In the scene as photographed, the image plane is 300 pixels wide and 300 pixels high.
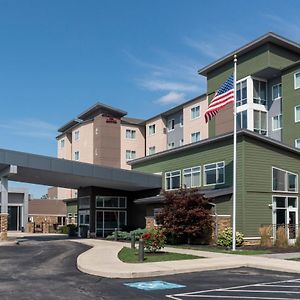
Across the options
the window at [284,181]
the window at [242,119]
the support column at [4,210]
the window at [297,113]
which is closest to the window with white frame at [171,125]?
the window at [242,119]

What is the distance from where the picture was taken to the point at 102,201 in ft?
151

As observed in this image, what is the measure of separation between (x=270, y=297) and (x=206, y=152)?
21884 mm

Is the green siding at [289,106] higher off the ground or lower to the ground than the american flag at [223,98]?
higher

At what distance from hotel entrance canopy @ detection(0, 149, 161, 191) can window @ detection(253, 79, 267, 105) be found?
46.0 feet

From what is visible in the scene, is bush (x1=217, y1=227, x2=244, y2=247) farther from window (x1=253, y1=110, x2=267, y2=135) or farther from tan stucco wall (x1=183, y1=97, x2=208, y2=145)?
tan stucco wall (x1=183, y1=97, x2=208, y2=145)

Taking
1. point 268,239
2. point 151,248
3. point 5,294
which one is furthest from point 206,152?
point 5,294

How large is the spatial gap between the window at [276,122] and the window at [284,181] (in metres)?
15.3

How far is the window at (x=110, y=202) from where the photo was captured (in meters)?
45.9

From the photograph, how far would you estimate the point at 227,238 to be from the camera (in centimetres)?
2786

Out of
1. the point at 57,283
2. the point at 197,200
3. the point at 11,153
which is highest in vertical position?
the point at 11,153

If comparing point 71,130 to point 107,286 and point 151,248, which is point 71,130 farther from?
point 107,286

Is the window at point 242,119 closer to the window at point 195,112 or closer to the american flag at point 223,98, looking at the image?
the window at point 195,112

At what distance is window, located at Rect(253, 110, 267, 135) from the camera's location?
4762 centimetres

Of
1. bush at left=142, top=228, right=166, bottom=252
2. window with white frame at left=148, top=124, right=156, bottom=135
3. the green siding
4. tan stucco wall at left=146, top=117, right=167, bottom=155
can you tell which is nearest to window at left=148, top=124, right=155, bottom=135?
window with white frame at left=148, top=124, right=156, bottom=135
